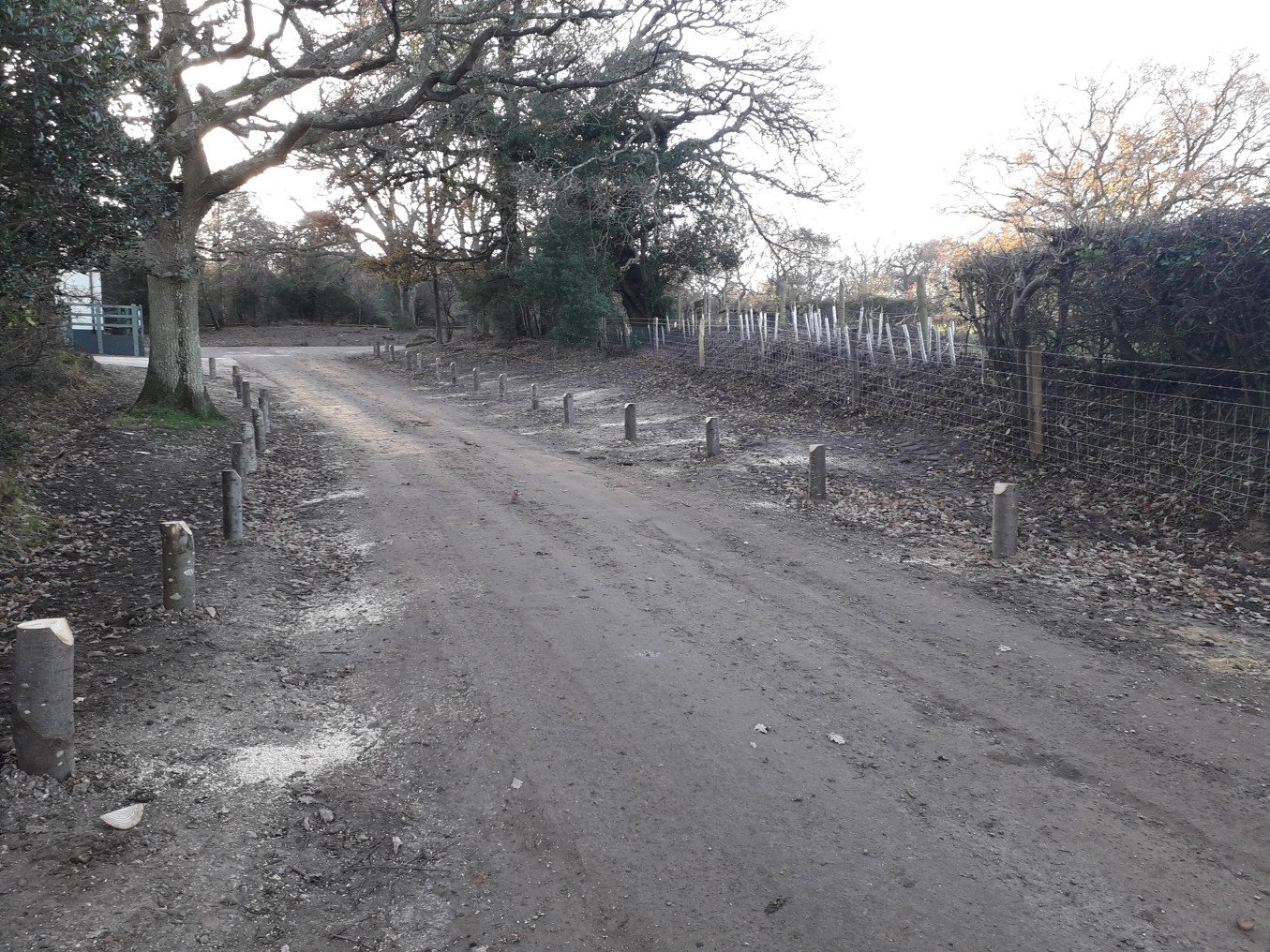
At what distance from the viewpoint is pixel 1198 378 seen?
Answer: 9.50 meters

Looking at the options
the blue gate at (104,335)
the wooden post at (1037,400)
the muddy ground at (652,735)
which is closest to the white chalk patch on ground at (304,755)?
the muddy ground at (652,735)

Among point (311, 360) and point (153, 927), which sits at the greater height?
point (311, 360)

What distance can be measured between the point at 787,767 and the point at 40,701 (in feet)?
12.5

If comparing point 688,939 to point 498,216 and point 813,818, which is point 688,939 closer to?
point 813,818

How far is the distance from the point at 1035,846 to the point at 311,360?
37.1 meters

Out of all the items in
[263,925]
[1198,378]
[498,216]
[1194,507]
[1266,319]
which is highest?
[498,216]

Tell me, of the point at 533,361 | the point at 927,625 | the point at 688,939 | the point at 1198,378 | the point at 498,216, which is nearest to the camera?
the point at 688,939

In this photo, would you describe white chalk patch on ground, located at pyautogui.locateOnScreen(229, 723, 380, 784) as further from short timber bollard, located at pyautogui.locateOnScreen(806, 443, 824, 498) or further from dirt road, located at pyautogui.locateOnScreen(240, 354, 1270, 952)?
short timber bollard, located at pyautogui.locateOnScreen(806, 443, 824, 498)

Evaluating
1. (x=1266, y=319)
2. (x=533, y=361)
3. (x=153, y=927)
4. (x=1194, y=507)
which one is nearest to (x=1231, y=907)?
(x=153, y=927)

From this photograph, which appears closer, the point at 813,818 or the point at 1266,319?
the point at 813,818

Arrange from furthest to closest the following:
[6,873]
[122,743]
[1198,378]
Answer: [1198,378]
[122,743]
[6,873]

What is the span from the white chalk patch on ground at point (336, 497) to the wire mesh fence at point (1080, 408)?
337 inches

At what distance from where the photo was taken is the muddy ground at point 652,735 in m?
3.59

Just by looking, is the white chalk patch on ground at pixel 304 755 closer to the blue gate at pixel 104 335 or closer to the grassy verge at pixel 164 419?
the grassy verge at pixel 164 419
